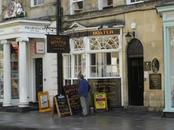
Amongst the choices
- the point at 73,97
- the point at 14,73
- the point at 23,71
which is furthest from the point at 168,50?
the point at 14,73

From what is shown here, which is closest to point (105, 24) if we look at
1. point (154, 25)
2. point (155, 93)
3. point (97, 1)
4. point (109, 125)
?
point (97, 1)

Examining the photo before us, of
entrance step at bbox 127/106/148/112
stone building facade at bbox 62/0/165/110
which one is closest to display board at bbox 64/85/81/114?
stone building facade at bbox 62/0/165/110

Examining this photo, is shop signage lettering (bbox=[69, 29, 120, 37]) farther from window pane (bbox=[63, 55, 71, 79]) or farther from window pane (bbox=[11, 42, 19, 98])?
window pane (bbox=[11, 42, 19, 98])

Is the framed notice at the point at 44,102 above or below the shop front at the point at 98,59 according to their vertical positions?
below

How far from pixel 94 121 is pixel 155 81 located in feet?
11.3

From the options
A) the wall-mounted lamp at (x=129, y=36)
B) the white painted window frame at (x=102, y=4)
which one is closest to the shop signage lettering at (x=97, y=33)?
the wall-mounted lamp at (x=129, y=36)

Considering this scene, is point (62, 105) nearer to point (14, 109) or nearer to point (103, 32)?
point (103, 32)

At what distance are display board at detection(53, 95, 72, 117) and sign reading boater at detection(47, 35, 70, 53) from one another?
2.10 meters

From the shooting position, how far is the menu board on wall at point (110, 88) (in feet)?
74.8

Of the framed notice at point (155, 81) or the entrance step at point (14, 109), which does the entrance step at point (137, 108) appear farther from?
the entrance step at point (14, 109)

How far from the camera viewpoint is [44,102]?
2497 centimetres

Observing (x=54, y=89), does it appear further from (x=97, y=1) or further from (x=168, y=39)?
(x=168, y=39)

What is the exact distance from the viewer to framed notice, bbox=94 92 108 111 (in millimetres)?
22891

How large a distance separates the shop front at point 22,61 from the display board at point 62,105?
12.4 ft
